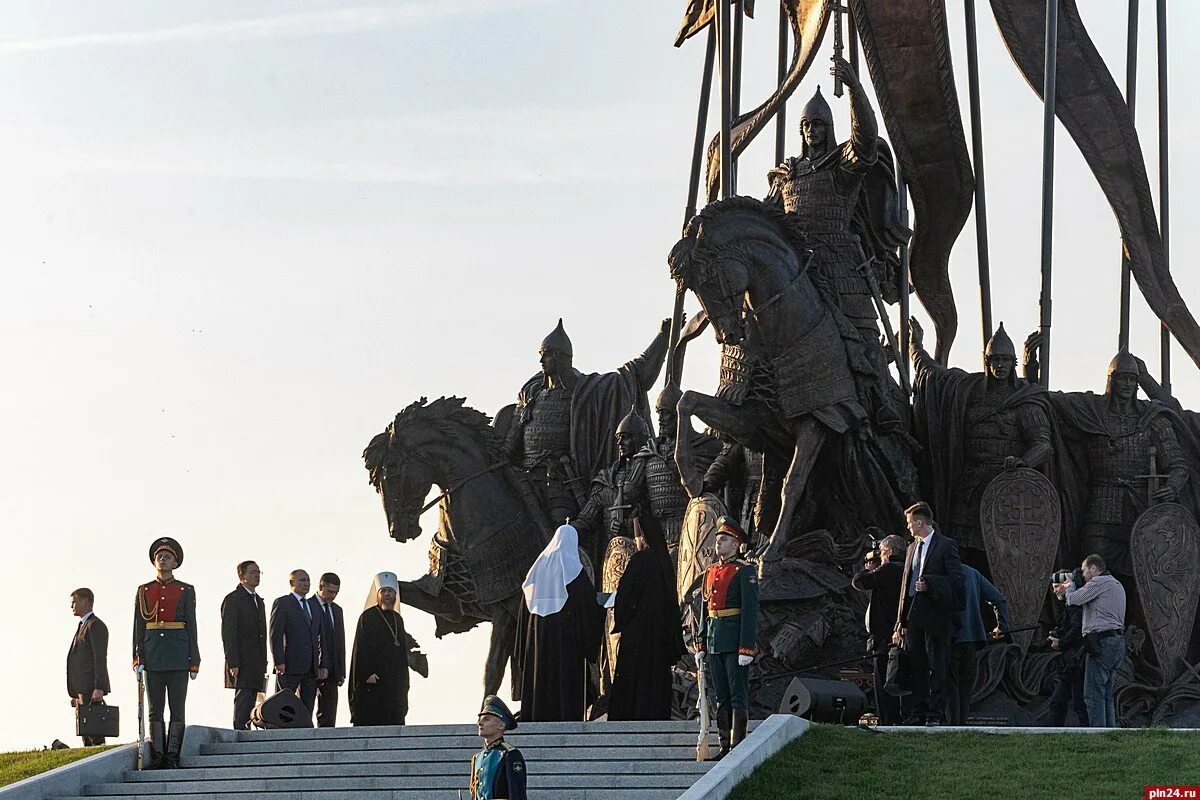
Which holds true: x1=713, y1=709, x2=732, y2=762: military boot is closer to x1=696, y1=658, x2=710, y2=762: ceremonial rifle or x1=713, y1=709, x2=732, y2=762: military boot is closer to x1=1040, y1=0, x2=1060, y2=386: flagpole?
x1=696, y1=658, x2=710, y2=762: ceremonial rifle

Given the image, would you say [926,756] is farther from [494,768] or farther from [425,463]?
[425,463]

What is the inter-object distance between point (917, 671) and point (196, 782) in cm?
452

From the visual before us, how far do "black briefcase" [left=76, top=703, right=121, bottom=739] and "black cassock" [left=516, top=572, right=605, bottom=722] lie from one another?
3.20 metres

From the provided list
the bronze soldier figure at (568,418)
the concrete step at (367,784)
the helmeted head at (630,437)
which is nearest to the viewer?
the concrete step at (367,784)

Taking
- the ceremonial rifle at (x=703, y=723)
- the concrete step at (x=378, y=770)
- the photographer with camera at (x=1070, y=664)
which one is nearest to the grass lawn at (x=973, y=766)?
the ceremonial rifle at (x=703, y=723)

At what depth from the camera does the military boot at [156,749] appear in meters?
16.8

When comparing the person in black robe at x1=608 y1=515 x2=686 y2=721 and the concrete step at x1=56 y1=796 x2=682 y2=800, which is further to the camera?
the person in black robe at x1=608 y1=515 x2=686 y2=721

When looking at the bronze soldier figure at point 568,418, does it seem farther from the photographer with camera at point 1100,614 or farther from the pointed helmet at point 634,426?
the photographer with camera at point 1100,614

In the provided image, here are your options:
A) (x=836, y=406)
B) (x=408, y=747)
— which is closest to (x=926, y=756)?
(x=408, y=747)

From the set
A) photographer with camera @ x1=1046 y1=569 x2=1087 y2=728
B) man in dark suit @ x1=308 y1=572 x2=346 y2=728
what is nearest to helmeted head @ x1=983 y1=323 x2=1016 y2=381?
photographer with camera @ x1=1046 y1=569 x2=1087 y2=728

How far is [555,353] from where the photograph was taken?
2562 centimetres

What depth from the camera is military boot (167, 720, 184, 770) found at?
16.8 metres

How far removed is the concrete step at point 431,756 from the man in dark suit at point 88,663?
8.54 feet

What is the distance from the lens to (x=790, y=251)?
2178 centimetres
